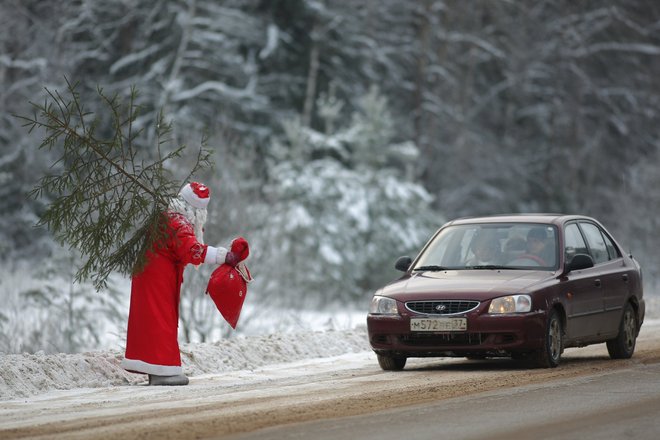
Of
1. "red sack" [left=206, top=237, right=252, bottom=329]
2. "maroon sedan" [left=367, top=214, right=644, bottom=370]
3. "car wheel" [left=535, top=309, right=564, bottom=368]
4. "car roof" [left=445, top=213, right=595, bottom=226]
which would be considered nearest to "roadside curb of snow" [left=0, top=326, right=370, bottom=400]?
"red sack" [left=206, top=237, right=252, bottom=329]

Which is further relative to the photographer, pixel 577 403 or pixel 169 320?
pixel 169 320

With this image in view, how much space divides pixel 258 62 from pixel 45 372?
3469 cm

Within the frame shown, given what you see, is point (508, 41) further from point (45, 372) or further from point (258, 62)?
point (45, 372)

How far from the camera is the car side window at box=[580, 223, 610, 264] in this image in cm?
1436

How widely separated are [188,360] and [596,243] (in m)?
4.45

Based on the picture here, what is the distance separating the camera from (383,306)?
43.0 ft

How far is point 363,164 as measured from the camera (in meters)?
36.9

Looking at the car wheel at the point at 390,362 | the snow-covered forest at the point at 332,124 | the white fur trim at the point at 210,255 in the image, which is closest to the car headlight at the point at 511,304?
the car wheel at the point at 390,362

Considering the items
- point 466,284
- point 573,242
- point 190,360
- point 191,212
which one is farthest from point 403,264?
point 191,212

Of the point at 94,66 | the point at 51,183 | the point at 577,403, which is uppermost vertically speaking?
the point at 94,66

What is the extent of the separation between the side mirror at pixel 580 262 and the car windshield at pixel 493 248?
0.17 m

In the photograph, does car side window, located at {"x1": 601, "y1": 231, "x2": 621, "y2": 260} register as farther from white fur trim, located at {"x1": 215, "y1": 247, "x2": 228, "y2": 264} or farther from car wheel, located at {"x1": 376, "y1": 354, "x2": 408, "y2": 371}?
white fur trim, located at {"x1": 215, "y1": 247, "x2": 228, "y2": 264}

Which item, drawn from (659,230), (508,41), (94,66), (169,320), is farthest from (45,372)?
(508,41)

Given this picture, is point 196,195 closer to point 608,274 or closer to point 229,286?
point 229,286
